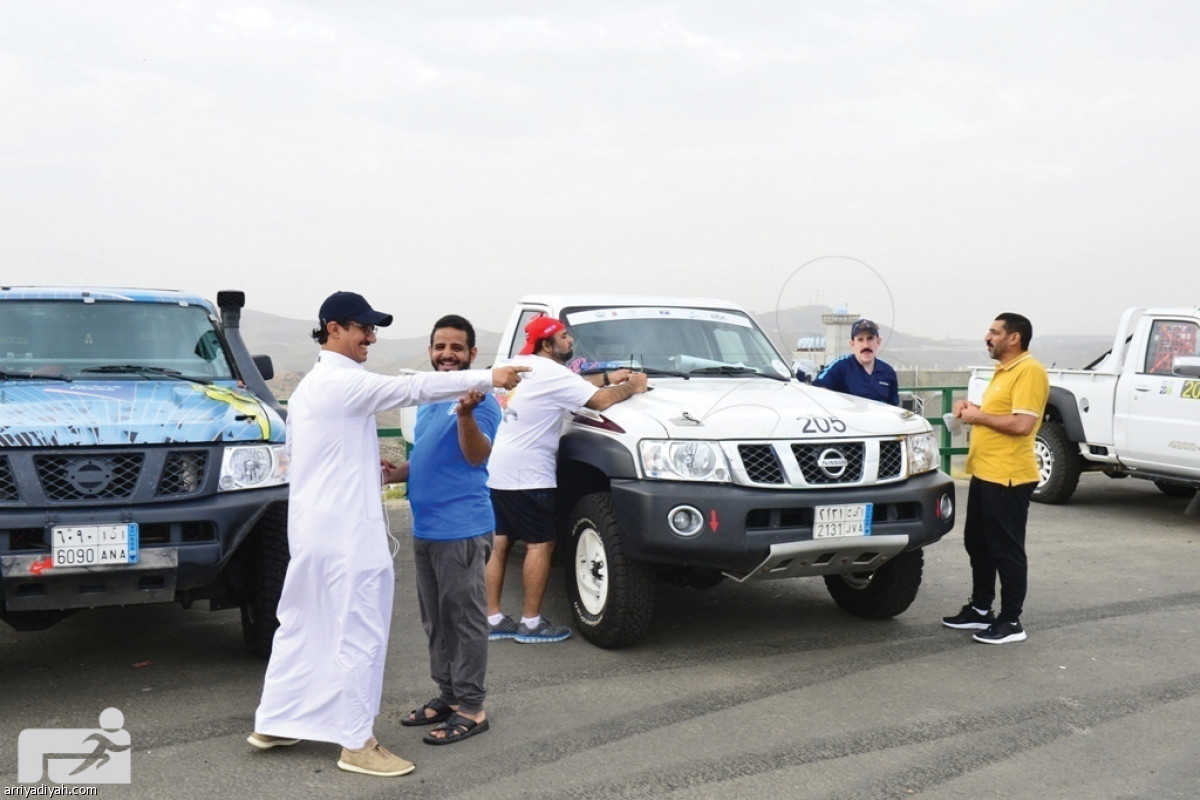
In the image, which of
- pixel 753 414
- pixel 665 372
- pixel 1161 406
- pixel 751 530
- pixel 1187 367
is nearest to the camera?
pixel 751 530

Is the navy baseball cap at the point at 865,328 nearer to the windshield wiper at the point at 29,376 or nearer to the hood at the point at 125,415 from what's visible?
the hood at the point at 125,415

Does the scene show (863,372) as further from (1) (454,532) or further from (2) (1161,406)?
(2) (1161,406)

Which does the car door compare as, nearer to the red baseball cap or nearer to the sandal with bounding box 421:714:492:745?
the red baseball cap

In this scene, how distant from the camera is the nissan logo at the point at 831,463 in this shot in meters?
5.64

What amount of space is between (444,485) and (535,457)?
1.44 meters

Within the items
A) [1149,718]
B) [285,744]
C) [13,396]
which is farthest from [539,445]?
[1149,718]

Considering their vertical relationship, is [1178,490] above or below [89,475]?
below

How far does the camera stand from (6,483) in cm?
481

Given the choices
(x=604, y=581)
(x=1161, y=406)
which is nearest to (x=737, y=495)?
(x=604, y=581)

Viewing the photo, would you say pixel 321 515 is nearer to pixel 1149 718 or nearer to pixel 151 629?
pixel 151 629

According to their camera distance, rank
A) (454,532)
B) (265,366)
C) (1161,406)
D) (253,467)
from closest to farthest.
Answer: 1. (454,532)
2. (253,467)
3. (265,366)
4. (1161,406)

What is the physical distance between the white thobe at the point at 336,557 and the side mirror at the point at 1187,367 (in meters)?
6.85

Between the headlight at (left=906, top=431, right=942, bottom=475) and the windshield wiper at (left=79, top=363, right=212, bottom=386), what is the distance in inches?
143

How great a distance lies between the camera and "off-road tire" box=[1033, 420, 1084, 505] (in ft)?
35.9
